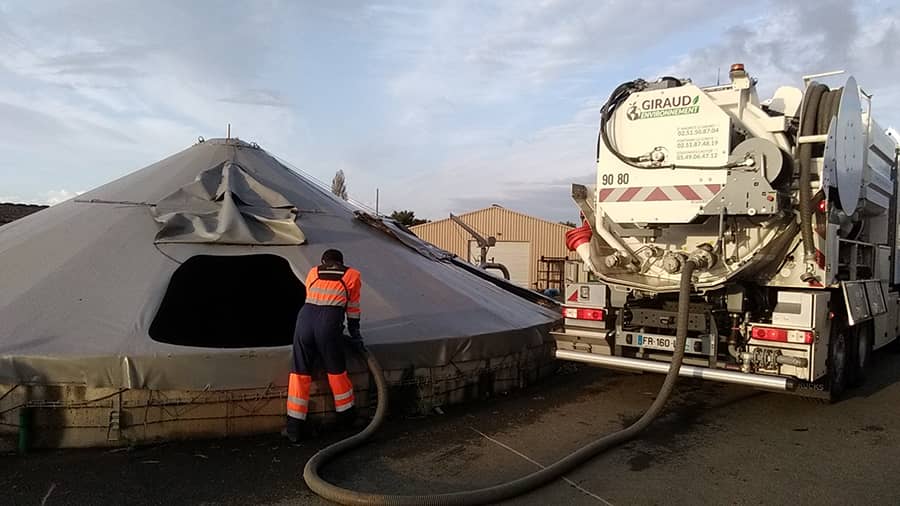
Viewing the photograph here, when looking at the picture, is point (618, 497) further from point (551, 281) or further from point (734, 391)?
point (551, 281)

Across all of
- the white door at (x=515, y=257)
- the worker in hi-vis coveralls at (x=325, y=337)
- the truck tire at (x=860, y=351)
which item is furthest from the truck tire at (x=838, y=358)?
the white door at (x=515, y=257)

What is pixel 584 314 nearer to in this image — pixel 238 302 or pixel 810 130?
pixel 810 130

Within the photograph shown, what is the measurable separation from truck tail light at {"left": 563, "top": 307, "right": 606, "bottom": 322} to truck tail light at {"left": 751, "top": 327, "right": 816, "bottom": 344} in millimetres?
1594

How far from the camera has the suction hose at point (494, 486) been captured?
4.41 metres

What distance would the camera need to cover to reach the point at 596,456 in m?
5.60

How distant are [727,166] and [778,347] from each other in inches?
72.2

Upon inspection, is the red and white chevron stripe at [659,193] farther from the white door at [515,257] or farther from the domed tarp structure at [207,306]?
the white door at [515,257]

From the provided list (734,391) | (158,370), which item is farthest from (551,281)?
(158,370)

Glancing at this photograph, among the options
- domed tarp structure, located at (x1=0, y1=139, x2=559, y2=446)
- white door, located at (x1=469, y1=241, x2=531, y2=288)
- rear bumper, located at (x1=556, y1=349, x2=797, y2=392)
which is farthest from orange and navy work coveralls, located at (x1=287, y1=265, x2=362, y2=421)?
white door, located at (x1=469, y1=241, x2=531, y2=288)

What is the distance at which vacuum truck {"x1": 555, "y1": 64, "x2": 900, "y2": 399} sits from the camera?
21.8 feet

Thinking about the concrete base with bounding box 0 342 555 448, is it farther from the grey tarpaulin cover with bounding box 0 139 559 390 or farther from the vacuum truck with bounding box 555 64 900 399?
the vacuum truck with bounding box 555 64 900 399

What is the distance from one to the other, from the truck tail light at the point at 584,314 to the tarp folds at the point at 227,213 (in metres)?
3.15

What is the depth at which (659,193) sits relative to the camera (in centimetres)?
714

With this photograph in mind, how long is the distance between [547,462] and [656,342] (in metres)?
2.30
